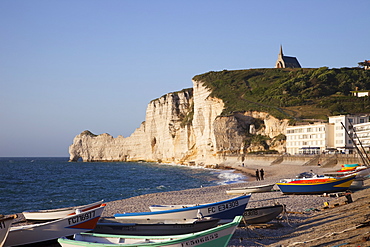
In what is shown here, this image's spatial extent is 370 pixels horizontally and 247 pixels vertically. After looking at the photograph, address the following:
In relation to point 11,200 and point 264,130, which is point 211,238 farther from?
point 264,130

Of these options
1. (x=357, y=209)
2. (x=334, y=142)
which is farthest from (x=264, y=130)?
(x=357, y=209)

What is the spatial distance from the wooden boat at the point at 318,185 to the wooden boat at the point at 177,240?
14512mm

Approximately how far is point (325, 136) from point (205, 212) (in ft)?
206

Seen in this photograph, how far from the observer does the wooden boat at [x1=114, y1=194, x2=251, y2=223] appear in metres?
14.1

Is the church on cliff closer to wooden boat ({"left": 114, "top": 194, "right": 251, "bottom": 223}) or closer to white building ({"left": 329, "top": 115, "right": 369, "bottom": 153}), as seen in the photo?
white building ({"left": 329, "top": 115, "right": 369, "bottom": 153})

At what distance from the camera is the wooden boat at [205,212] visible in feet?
46.4

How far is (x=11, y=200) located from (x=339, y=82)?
337ft

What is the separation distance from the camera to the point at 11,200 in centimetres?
3525

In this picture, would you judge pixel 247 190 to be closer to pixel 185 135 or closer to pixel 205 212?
pixel 205 212

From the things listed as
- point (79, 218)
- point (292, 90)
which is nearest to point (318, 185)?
point (79, 218)

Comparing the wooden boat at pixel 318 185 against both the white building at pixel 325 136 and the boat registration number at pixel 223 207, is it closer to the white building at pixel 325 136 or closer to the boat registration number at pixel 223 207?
the boat registration number at pixel 223 207

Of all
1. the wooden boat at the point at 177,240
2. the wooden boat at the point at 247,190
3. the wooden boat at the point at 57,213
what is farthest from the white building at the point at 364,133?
the wooden boat at the point at 177,240

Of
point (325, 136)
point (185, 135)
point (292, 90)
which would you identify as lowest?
point (325, 136)

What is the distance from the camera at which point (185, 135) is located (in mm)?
116000
